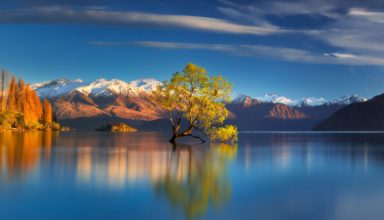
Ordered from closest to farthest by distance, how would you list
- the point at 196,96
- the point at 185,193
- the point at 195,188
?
the point at 185,193, the point at 195,188, the point at 196,96

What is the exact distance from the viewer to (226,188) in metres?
28.2

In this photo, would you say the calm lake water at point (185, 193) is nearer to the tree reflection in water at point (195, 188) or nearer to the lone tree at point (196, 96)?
the tree reflection in water at point (195, 188)

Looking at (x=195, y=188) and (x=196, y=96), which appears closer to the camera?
(x=195, y=188)

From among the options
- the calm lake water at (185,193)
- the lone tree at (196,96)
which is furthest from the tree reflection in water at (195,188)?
the lone tree at (196,96)

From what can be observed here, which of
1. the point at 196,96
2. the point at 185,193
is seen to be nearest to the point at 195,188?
the point at 185,193

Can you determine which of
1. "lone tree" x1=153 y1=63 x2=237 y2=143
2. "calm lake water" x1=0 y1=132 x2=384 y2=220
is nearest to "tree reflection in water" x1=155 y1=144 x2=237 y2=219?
"calm lake water" x1=0 y1=132 x2=384 y2=220

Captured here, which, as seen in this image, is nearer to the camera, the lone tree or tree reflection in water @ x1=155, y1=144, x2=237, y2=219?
tree reflection in water @ x1=155, y1=144, x2=237, y2=219

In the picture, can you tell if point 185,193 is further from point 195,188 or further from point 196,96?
point 196,96

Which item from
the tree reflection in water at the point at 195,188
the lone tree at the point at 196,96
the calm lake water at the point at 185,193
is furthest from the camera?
the lone tree at the point at 196,96

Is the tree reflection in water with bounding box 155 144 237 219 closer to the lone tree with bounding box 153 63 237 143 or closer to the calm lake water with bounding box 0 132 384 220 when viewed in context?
the calm lake water with bounding box 0 132 384 220

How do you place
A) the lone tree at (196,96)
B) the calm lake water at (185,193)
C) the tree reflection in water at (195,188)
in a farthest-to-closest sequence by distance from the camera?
the lone tree at (196,96)
the tree reflection in water at (195,188)
the calm lake water at (185,193)

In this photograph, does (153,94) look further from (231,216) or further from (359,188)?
(231,216)

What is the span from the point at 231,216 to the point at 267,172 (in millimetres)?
19199

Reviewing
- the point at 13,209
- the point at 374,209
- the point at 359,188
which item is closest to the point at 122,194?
the point at 13,209
